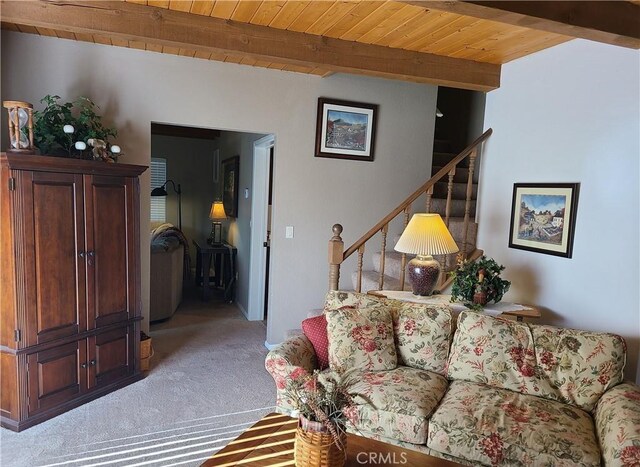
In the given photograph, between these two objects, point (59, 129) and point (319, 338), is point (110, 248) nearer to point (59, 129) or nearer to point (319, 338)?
point (59, 129)

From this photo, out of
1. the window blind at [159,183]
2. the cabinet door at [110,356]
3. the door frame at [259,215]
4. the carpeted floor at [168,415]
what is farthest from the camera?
the window blind at [159,183]

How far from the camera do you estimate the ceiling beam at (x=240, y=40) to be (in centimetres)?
255

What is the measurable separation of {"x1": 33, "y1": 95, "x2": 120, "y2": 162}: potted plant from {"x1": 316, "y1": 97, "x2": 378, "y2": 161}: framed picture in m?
1.78

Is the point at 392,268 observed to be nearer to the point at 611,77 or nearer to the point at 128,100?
the point at 611,77

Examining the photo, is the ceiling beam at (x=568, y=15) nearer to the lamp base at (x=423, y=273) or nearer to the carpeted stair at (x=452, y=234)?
the lamp base at (x=423, y=273)

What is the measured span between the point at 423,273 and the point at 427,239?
0.87ft

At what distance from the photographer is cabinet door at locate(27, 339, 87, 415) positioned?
2637 millimetres

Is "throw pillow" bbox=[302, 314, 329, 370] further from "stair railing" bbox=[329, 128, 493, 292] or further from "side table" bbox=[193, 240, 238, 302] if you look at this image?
"side table" bbox=[193, 240, 238, 302]

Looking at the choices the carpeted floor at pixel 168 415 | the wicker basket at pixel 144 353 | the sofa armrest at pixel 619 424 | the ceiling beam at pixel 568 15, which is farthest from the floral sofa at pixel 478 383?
the ceiling beam at pixel 568 15

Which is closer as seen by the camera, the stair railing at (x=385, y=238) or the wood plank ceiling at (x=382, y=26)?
the wood plank ceiling at (x=382, y=26)

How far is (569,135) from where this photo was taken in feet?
9.73

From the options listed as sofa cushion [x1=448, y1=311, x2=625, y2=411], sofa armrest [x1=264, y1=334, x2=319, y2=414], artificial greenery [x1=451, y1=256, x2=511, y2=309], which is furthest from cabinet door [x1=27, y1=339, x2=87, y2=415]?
artificial greenery [x1=451, y1=256, x2=511, y2=309]

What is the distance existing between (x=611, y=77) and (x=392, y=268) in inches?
87.3

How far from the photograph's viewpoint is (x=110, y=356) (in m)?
3.11
